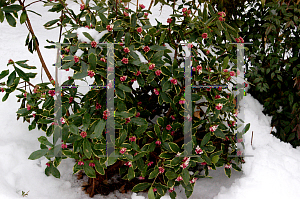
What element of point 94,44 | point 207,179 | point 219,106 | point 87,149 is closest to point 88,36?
point 94,44

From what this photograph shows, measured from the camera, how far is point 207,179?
1.44 m

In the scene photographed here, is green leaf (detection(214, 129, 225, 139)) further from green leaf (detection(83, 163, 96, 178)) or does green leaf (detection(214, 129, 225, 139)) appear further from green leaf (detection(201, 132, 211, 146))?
green leaf (detection(83, 163, 96, 178))

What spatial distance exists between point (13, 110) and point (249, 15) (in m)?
1.57

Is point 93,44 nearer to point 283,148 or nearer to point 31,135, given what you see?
point 31,135

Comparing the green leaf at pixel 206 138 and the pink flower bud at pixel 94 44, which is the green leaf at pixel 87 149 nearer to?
the pink flower bud at pixel 94 44

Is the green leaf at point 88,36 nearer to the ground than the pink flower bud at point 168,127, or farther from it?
farther from it

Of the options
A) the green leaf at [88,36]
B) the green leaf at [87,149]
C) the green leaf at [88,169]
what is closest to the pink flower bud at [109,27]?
the green leaf at [88,36]

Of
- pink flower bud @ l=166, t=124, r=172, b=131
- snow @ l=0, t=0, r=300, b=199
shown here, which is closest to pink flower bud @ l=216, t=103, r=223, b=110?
pink flower bud @ l=166, t=124, r=172, b=131

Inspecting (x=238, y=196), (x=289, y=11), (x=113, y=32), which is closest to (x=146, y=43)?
(x=113, y=32)

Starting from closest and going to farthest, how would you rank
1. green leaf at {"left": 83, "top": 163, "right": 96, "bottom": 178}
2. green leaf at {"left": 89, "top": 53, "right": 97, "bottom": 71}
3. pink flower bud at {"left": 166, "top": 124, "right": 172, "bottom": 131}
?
green leaf at {"left": 89, "top": 53, "right": 97, "bottom": 71} → green leaf at {"left": 83, "top": 163, "right": 96, "bottom": 178} → pink flower bud at {"left": 166, "top": 124, "right": 172, "bottom": 131}

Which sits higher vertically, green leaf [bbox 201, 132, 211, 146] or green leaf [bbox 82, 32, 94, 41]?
green leaf [bbox 82, 32, 94, 41]

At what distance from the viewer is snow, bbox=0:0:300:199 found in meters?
1.20

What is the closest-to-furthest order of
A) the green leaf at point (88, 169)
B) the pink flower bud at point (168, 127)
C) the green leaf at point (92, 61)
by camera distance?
the green leaf at point (92, 61) → the green leaf at point (88, 169) → the pink flower bud at point (168, 127)

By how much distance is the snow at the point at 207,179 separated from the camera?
3.94 feet
